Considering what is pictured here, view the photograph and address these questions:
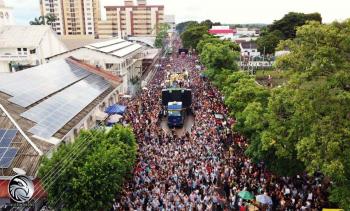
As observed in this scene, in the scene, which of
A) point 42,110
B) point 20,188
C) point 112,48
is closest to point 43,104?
point 42,110

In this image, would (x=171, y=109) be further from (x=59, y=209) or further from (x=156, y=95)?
(x=59, y=209)

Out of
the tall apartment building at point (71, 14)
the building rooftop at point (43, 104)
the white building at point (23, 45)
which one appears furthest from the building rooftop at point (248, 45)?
the tall apartment building at point (71, 14)

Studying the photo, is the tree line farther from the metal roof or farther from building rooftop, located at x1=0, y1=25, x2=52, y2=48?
building rooftop, located at x1=0, y1=25, x2=52, y2=48

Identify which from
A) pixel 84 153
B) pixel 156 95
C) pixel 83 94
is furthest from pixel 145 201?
pixel 156 95

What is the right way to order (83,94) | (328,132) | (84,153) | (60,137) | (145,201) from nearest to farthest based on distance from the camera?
1. (328,132)
2. (84,153)
3. (145,201)
4. (60,137)
5. (83,94)

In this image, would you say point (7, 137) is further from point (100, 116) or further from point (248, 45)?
point (248, 45)

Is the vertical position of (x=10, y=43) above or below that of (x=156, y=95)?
above

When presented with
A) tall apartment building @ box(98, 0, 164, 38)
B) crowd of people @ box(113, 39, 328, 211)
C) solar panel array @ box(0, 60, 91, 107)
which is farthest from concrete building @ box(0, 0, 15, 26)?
tall apartment building @ box(98, 0, 164, 38)
